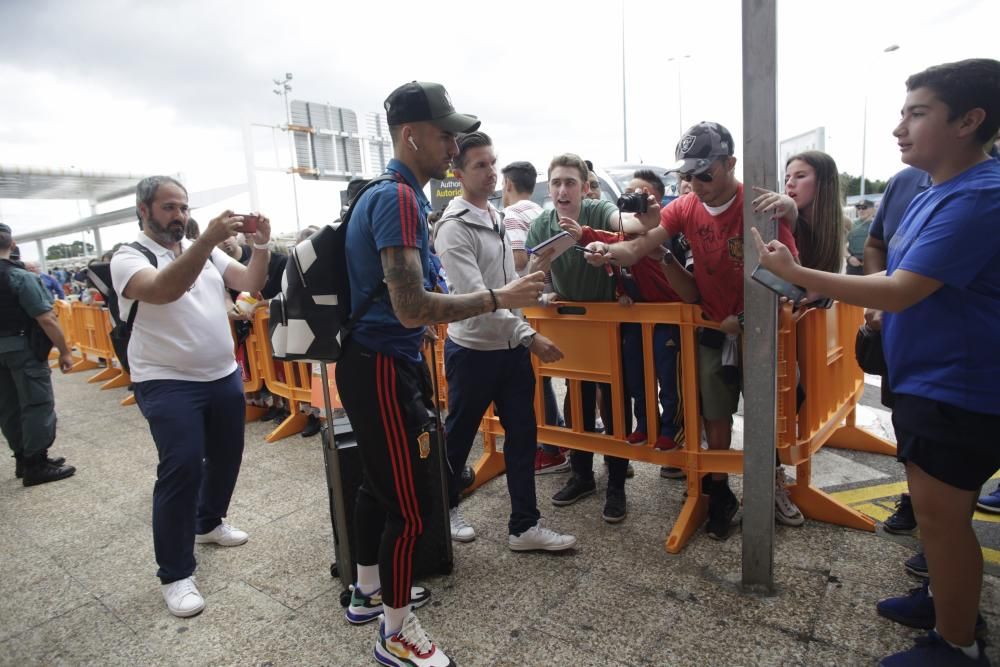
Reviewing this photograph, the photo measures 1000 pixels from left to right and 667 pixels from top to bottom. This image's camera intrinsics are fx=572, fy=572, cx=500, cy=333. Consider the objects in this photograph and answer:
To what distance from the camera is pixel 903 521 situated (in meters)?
2.89

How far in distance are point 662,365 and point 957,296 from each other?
151 centimetres

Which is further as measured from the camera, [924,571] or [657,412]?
[657,412]

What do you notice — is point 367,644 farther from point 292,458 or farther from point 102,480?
point 102,480

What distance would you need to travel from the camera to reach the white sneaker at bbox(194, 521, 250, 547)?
3.36 metres

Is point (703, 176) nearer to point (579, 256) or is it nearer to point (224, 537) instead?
point (579, 256)

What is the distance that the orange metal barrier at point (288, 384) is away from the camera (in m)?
5.32

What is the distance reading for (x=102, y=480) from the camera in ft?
15.3

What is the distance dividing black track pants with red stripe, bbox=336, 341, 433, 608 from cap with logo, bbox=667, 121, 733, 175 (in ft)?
5.25

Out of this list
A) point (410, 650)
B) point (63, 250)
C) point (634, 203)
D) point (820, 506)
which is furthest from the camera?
point (63, 250)

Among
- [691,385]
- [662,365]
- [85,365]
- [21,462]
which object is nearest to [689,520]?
[691,385]

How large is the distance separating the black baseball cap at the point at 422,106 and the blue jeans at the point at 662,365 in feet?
5.52

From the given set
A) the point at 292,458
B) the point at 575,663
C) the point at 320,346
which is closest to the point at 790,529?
the point at 575,663

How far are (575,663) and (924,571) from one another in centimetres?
162

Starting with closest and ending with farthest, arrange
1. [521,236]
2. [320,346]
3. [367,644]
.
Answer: [320,346] → [367,644] → [521,236]
